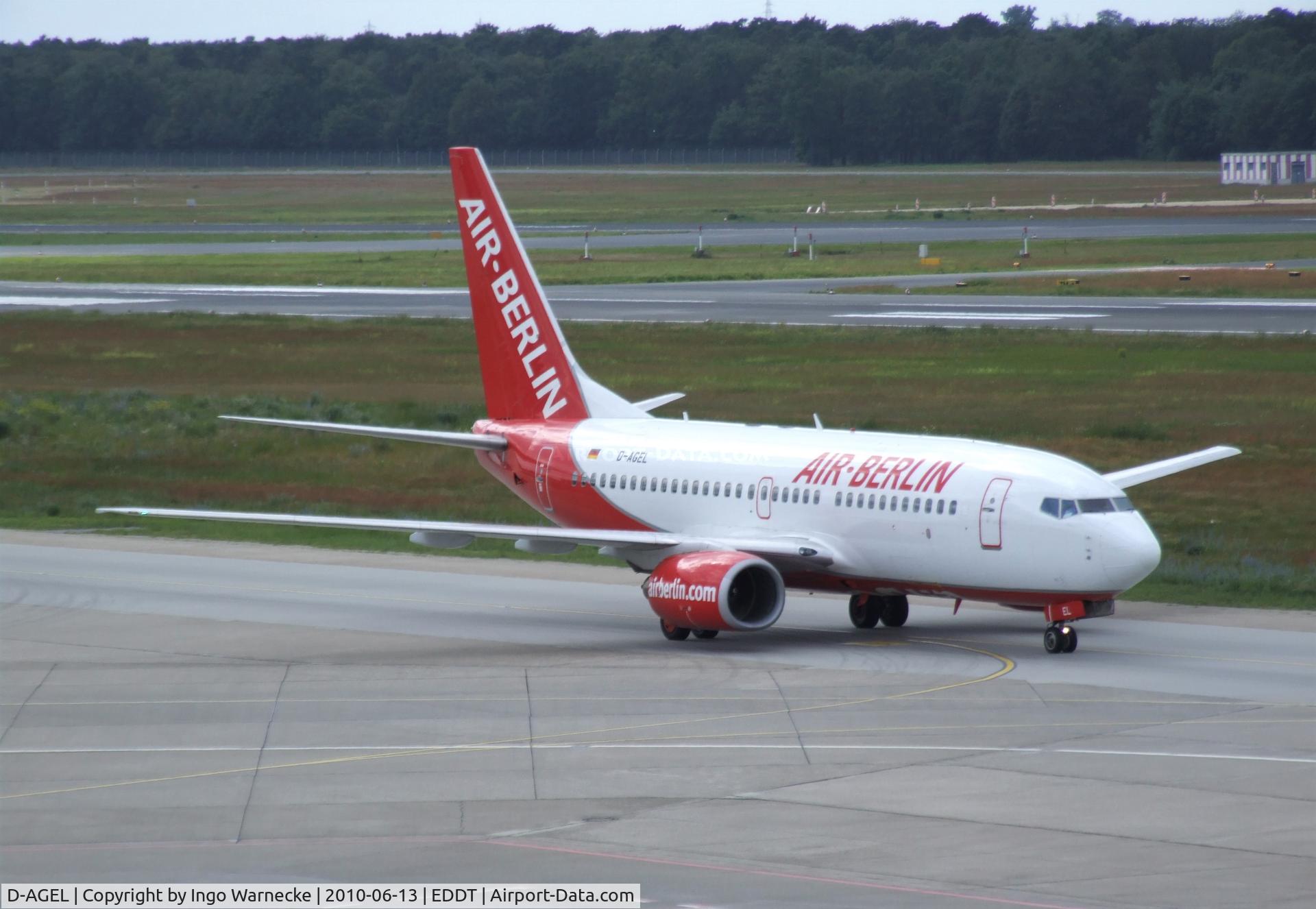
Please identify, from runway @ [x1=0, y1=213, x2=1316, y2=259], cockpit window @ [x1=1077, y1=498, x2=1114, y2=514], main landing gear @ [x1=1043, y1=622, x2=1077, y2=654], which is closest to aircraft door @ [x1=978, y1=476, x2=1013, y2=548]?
cockpit window @ [x1=1077, y1=498, x2=1114, y2=514]

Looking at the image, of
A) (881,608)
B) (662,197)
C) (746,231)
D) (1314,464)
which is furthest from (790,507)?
(662,197)

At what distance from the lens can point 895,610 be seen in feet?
112

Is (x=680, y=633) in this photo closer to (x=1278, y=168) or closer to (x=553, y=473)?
(x=553, y=473)

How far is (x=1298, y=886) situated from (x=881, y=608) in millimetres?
16849

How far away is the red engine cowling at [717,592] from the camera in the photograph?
31.6 metres

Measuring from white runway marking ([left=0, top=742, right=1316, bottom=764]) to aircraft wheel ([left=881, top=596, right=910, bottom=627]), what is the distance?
9669 mm

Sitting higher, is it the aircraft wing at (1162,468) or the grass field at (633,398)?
the aircraft wing at (1162,468)

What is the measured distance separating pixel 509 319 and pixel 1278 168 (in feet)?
514

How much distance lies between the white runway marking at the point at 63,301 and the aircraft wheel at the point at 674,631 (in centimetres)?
7051

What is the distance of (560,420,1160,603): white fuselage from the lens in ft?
99.0

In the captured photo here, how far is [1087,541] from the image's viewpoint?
98.1 feet

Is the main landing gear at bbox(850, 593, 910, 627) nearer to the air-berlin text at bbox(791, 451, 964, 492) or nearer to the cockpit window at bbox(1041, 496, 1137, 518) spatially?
the air-berlin text at bbox(791, 451, 964, 492)

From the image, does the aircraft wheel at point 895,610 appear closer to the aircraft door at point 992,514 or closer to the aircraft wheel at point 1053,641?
the aircraft wheel at point 1053,641

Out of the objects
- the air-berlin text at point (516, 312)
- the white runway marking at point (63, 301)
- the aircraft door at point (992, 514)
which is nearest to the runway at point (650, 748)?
the aircraft door at point (992, 514)
